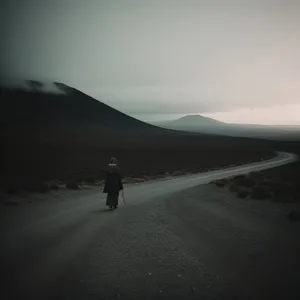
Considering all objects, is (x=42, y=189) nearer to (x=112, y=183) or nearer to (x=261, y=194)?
(x=112, y=183)

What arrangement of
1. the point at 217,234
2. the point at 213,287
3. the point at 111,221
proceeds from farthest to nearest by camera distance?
1. the point at 111,221
2. the point at 217,234
3. the point at 213,287

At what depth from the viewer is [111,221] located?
7.20 meters

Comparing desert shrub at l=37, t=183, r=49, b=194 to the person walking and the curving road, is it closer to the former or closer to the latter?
the curving road

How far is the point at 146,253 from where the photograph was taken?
5.29 meters

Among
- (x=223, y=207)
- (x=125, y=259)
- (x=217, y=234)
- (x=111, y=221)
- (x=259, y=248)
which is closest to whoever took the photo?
(x=125, y=259)

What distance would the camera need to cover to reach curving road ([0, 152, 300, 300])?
4047 mm

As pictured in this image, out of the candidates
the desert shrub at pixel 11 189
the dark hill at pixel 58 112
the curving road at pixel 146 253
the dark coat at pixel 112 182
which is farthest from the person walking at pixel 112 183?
the dark hill at pixel 58 112

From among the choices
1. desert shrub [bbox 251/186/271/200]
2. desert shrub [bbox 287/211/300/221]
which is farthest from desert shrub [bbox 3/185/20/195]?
desert shrub [bbox 287/211/300/221]

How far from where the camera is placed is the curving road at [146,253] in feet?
13.3

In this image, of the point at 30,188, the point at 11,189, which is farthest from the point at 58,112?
the point at 11,189

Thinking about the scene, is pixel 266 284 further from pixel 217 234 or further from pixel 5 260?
pixel 5 260

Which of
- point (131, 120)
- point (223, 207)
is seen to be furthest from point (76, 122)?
point (223, 207)

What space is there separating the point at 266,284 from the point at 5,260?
4.22 m

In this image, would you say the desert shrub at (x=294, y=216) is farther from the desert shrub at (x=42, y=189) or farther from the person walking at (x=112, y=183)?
the desert shrub at (x=42, y=189)
